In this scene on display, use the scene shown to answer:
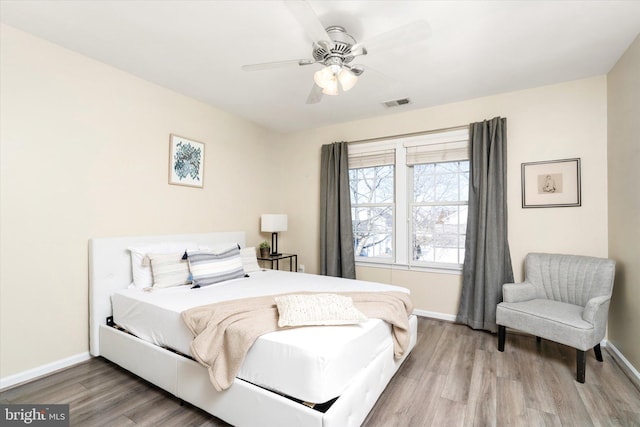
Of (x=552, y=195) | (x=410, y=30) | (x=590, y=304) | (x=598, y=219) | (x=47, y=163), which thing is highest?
(x=410, y=30)

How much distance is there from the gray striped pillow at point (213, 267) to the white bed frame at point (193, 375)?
22.5 inches

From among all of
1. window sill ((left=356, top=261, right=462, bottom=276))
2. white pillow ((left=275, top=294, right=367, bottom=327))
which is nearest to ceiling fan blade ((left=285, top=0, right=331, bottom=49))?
white pillow ((left=275, top=294, right=367, bottom=327))

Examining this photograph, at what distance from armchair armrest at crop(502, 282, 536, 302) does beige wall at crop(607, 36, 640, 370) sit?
658 mm

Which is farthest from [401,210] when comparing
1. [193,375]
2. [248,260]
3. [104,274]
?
[104,274]

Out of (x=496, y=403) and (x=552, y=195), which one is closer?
(x=496, y=403)

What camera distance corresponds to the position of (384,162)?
3.96 metres

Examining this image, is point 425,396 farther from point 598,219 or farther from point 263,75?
point 263,75

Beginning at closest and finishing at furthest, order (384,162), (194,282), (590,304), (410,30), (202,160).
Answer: (410,30) → (590,304) → (194,282) → (202,160) → (384,162)

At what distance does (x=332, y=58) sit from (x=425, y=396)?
95.6 inches

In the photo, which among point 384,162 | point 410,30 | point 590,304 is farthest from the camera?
point 384,162

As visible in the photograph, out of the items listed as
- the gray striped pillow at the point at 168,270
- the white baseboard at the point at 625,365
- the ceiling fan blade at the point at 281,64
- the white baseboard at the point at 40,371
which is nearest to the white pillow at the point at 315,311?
the gray striped pillow at the point at 168,270

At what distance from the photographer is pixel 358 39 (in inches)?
89.7

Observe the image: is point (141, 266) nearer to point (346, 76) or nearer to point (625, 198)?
point (346, 76)

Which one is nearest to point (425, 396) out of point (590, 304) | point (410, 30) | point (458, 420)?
point (458, 420)
